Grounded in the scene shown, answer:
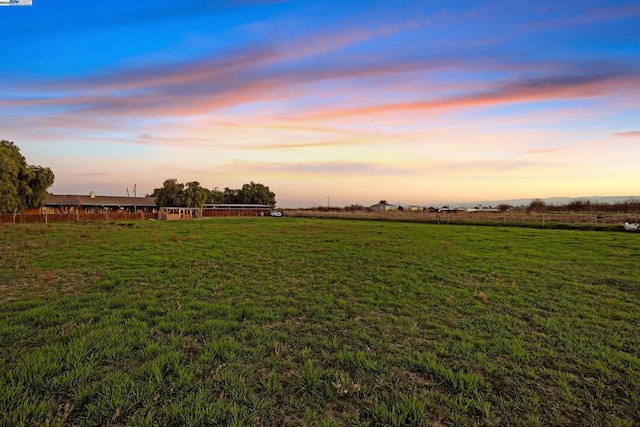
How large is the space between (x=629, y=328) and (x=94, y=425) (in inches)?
315

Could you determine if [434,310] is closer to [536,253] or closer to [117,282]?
[117,282]

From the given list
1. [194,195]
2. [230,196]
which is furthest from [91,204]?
[230,196]

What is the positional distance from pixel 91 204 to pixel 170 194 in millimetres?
16487

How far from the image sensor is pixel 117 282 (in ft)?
27.4

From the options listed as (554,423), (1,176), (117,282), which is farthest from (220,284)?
(1,176)

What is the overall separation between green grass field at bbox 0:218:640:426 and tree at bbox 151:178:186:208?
58.6 meters

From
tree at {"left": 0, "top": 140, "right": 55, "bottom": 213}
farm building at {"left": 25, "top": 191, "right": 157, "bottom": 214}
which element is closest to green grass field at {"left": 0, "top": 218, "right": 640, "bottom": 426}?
tree at {"left": 0, "top": 140, "right": 55, "bottom": 213}

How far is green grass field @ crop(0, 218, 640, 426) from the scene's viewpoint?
10.5 ft

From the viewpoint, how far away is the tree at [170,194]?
64188mm

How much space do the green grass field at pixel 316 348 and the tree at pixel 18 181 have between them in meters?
29.9

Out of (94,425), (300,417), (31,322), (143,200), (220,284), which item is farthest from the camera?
(143,200)

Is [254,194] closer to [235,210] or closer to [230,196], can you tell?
[230,196]

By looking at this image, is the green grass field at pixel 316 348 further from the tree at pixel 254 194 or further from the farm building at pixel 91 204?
the tree at pixel 254 194

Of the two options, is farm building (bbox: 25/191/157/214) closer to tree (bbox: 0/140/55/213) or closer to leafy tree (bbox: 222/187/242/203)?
tree (bbox: 0/140/55/213)
